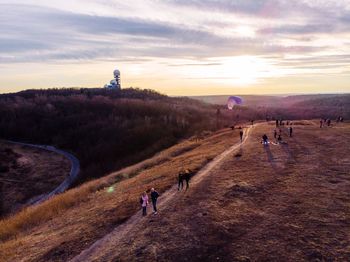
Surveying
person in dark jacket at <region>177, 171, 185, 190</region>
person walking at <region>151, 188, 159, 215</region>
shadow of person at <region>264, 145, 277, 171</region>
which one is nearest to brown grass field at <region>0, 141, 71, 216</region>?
person in dark jacket at <region>177, 171, 185, 190</region>

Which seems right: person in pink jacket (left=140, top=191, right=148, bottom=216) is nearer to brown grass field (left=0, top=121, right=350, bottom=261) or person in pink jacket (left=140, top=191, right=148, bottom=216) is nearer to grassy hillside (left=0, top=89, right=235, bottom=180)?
brown grass field (left=0, top=121, right=350, bottom=261)

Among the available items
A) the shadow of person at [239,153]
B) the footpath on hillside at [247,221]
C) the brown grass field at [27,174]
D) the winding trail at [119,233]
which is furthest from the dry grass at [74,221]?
the brown grass field at [27,174]

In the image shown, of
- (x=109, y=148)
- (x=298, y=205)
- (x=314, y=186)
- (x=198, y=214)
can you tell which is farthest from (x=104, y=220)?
(x=109, y=148)

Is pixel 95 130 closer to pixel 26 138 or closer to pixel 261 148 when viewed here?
pixel 26 138

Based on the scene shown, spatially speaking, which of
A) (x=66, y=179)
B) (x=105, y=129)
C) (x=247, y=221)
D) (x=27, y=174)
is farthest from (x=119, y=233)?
(x=105, y=129)

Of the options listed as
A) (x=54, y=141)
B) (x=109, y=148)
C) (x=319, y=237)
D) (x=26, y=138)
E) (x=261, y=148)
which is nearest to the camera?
(x=319, y=237)
